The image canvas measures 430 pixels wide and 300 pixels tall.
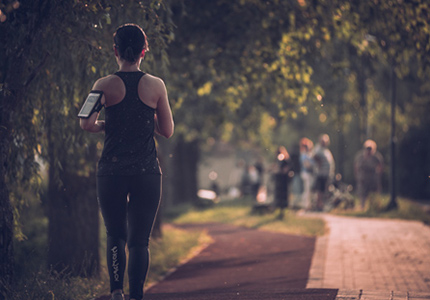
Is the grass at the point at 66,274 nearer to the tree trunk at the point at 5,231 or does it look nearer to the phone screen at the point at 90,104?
the tree trunk at the point at 5,231

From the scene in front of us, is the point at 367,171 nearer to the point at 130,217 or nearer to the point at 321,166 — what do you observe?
the point at 321,166

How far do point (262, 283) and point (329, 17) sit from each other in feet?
11.8

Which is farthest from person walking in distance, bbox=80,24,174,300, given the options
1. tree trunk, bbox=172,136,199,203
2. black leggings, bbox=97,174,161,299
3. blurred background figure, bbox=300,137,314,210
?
tree trunk, bbox=172,136,199,203

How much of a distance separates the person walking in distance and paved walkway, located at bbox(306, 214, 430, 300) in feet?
6.85

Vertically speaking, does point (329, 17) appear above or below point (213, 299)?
above

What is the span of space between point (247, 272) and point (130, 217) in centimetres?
468

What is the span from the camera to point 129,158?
4.78 m

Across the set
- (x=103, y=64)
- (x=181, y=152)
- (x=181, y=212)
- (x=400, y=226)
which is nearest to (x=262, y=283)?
(x=103, y=64)

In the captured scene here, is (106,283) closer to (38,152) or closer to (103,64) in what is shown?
(38,152)

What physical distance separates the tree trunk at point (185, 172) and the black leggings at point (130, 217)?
22.6m

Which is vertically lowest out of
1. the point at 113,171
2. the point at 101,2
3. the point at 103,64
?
the point at 113,171

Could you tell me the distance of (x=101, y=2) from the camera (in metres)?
6.36

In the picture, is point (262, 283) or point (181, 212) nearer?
point (262, 283)

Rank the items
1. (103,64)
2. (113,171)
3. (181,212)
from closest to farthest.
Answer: (113,171), (103,64), (181,212)
